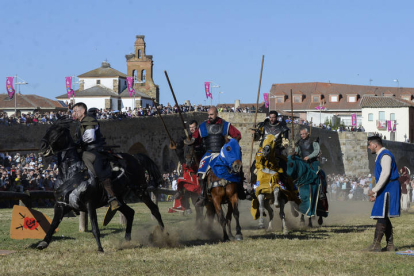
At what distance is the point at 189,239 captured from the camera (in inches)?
484

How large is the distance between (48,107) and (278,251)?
3398 inches

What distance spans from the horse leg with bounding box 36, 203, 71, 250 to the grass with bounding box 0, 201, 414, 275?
4.2 inches

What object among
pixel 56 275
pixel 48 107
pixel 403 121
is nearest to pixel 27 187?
pixel 56 275

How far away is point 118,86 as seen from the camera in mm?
102312

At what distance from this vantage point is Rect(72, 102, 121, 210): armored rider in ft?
34.7

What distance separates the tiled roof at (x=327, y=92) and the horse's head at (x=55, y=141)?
→ 323 feet

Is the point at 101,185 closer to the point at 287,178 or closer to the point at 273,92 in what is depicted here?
the point at 287,178

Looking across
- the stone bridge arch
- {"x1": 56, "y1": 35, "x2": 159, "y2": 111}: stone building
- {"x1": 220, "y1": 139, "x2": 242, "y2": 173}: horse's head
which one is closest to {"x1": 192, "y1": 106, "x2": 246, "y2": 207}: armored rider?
{"x1": 220, "y1": 139, "x2": 242, "y2": 173}: horse's head

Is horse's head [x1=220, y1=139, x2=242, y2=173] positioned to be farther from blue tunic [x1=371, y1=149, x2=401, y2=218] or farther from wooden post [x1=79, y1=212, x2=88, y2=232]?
wooden post [x1=79, y1=212, x2=88, y2=232]

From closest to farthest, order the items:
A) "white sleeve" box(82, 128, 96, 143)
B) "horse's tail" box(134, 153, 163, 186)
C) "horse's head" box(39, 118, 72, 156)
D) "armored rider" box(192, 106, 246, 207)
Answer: "horse's head" box(39, 118, 72, 156) < "white sleeve" box(82, 128, 96, 143) < "horse's tail" box(134, 153, 163, 186) < "armored rider" box(192, 106, 246, 207)

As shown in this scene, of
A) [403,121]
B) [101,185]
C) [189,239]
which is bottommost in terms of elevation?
[189,239]

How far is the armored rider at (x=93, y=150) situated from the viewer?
417 inches

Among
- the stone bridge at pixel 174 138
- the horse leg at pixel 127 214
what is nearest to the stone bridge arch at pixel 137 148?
the stone bridge at pixel 174 138

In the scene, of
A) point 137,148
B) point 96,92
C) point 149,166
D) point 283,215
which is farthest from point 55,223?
point 96,92
